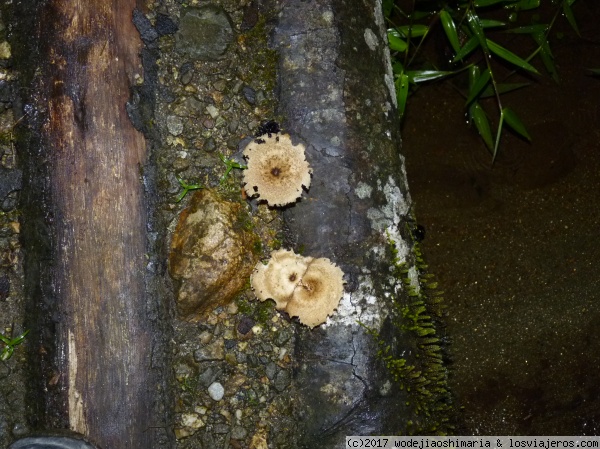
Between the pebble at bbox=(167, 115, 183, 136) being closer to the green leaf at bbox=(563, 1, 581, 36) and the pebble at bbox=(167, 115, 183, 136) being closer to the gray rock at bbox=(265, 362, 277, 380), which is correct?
the gray rock at bbox=(265, 362, 277, 380)

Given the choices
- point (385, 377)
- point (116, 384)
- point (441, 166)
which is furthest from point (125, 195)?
point (441, 166)

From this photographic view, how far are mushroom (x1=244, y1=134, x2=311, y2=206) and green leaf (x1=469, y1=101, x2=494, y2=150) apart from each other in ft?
4.75

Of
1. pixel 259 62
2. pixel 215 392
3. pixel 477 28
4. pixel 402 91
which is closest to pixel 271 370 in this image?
pixel 215 392

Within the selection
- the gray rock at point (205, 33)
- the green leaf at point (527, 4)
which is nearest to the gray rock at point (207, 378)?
the gray rock at point (205, 33)

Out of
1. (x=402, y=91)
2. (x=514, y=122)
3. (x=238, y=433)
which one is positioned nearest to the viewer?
(x=238, y=433)

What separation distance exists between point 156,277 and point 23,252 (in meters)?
0.76

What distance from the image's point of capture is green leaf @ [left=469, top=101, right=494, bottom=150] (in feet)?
11.3

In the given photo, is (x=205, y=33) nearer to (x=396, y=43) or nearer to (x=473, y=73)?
(x=396, y=43)

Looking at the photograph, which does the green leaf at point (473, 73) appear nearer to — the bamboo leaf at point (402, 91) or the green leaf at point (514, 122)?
the green leaf at point (514, 122)

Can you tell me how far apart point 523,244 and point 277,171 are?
1.85m

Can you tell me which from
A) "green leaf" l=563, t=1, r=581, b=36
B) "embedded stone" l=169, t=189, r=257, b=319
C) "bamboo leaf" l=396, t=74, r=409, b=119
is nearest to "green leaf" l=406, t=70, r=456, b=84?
"bamboo leaf" l=396, t=74, r=409, b=119

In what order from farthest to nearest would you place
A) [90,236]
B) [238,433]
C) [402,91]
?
[402,91] → [238,433] → [90,236]

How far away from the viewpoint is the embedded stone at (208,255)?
259 centimetres

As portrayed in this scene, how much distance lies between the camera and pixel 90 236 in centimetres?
238
